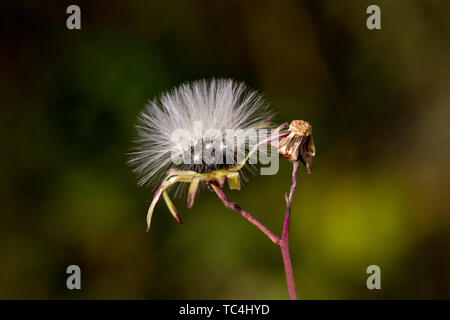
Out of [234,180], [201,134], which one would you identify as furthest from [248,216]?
[201,134]

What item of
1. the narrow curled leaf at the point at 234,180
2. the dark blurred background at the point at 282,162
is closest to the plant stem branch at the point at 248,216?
A: the narrow curled leaf at the point at 234,180

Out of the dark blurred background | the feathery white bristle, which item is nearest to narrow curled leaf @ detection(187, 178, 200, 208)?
the feathery white bristle

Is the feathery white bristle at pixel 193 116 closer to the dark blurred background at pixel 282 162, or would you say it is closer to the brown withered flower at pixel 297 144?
the brown withered flower at pixel 297 144

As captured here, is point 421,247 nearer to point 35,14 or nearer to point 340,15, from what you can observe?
point 340,15

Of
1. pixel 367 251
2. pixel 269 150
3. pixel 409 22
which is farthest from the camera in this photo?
pixel 409 22

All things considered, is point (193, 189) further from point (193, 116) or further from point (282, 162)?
point (282, 162)

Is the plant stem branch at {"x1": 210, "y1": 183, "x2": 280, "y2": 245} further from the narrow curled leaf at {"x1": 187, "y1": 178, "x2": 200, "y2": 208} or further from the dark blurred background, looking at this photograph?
the dark blurred background

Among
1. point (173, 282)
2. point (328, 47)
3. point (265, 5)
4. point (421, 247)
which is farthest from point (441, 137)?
point (173, 282)
